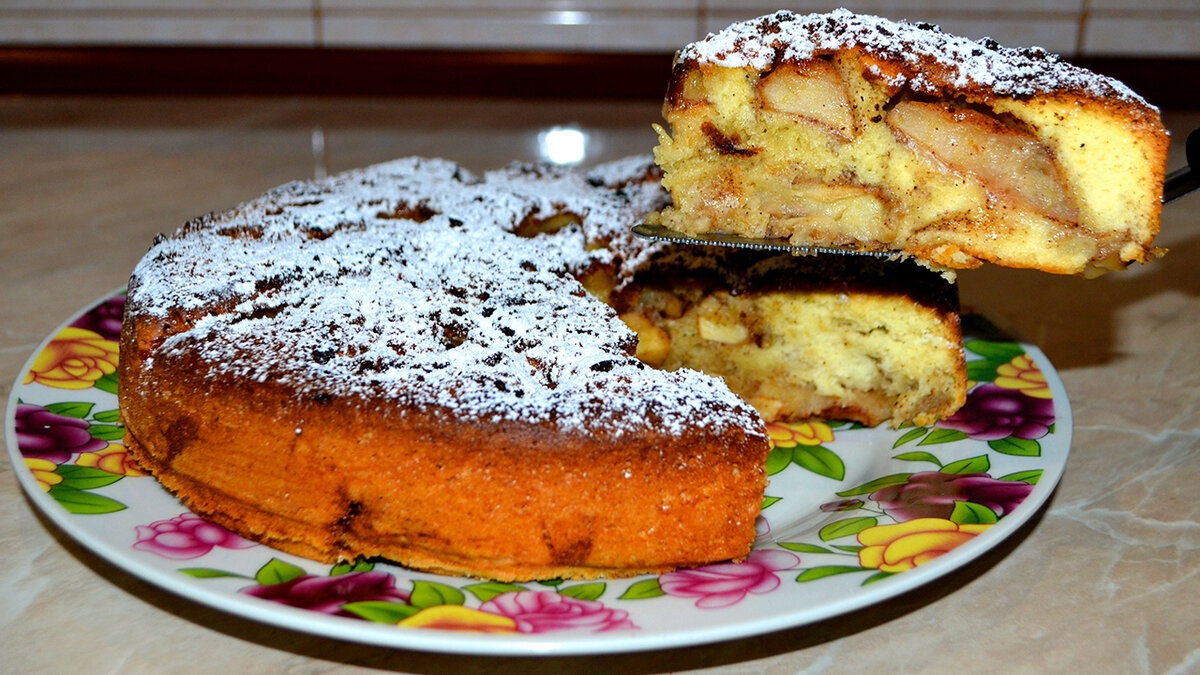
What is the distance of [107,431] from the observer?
4.56 feet

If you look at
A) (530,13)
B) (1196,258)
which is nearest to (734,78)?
(1196,258)

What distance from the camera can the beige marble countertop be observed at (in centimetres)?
109

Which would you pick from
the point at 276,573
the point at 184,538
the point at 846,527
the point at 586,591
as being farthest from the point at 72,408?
the point at 846,527

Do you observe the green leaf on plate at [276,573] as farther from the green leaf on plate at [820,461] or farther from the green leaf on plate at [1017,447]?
the green leaf on plate at [1017,447]

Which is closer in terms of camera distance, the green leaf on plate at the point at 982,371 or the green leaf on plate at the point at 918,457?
the green leaf on plate at the point at 918,457

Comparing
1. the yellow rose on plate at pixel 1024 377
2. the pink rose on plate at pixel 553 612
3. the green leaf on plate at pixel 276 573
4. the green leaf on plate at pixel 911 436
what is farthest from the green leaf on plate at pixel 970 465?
the green leaf on plate at pixel 276 573

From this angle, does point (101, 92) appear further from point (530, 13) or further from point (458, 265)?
point (458, 265)

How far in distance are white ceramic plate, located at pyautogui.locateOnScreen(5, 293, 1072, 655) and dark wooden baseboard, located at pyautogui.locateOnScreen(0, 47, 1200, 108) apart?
7.84 ft

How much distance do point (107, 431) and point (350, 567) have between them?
1.61ft

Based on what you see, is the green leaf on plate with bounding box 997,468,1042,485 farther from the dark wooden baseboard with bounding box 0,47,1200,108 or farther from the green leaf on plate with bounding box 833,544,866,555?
the dark wooden baseboard with bounding box 0,47,1200,108

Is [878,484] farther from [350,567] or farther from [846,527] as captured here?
[350,567]

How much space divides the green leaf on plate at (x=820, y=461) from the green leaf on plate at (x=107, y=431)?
37.8 inches

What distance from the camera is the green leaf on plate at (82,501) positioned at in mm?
1148

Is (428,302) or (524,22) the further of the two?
(524,22)
